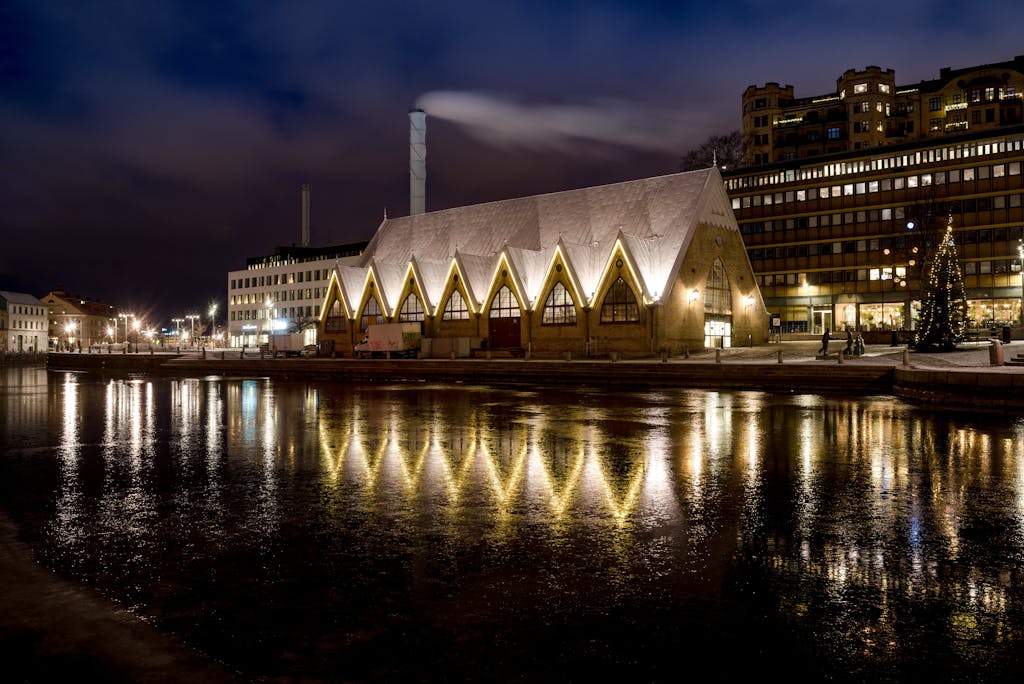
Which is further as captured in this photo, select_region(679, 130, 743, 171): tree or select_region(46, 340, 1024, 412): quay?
select_region(679, 130, 743, 171): tree

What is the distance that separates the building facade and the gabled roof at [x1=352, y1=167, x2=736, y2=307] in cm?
2472

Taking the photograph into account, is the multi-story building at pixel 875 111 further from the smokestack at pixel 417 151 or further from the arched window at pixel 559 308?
the arched window at pixel 559 308

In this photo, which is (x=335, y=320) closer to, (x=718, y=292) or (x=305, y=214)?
(x=718, y=292)

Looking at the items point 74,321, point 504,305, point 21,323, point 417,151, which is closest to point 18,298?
point 21,323

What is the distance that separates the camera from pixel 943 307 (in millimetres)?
37250

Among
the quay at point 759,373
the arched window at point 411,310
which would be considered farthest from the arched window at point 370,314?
the quay at point 759,373

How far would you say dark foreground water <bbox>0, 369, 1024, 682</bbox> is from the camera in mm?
4312

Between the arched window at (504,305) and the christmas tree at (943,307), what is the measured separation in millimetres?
25900

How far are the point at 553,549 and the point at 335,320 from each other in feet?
197

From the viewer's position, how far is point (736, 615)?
15.8 feet

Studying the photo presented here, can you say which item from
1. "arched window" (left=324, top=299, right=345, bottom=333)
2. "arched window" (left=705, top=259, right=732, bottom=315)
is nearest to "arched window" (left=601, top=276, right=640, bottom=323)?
"arched window" (left=705, top=259, right=732, bottom=315)

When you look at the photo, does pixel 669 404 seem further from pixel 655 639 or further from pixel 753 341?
pixel 753 341

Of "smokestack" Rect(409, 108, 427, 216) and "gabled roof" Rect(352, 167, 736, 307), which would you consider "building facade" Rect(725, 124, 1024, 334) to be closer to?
"gabled roof" Rect(352, 167, 736, 307)

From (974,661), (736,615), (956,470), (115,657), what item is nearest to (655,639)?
(736,615)
